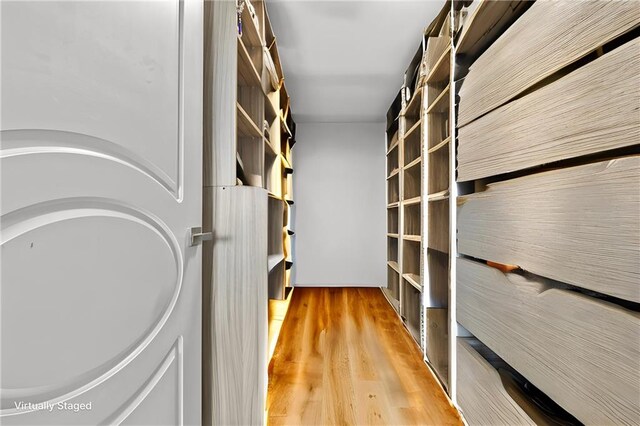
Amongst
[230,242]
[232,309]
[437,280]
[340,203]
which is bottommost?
[437,280]

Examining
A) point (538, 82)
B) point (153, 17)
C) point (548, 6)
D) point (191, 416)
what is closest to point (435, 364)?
point (191, 416)

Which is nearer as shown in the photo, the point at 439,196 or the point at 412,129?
the point at 439,196

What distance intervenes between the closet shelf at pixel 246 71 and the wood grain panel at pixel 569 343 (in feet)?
4.69

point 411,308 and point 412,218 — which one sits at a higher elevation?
point 412,218

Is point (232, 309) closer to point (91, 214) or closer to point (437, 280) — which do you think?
point (91, 214)

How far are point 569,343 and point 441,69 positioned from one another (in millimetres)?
1666

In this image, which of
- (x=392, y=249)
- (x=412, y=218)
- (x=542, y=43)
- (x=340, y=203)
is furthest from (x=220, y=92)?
(x=340, y=203)

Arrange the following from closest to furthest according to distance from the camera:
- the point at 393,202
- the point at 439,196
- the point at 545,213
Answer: the point at 545,213, the point at 439,196, the point at 393,202

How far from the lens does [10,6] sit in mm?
359

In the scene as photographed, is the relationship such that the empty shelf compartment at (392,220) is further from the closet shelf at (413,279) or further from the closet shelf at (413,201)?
the closet shelf at (413,279)

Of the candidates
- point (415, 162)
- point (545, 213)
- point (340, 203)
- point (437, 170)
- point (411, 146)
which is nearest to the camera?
point (545, 213)

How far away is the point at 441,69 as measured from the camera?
186 cm

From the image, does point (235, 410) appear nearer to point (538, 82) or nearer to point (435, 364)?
point (435, 364)

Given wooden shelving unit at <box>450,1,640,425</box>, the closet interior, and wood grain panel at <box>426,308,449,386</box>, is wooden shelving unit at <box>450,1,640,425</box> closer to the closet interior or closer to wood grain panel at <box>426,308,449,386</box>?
the closet interior
